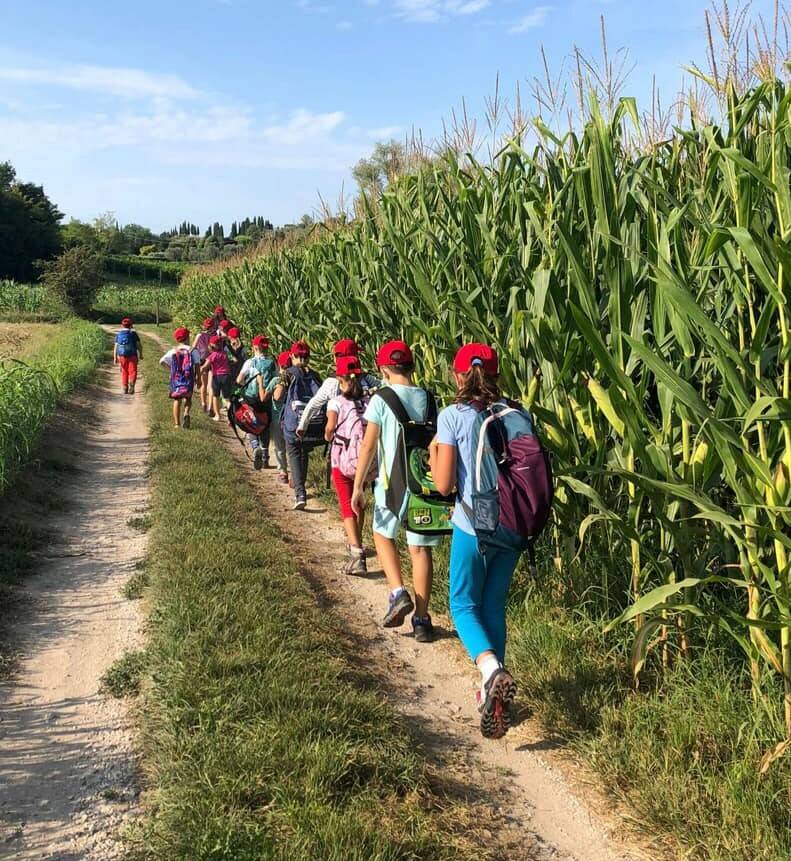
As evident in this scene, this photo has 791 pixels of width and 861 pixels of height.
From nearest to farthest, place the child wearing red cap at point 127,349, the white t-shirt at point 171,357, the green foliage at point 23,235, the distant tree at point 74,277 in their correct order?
the white t-shirt at point 171,357, the child wearing red cap at point 127,349, the distant tree at point 74,277, the green foliage at point 23,235

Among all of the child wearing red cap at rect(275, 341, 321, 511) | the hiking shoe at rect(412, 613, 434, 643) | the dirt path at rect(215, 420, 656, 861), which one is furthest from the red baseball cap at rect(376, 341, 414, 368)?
the child wearing red cap at rect(275, 341, 321, 511)

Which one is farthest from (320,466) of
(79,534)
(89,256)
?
(89,256)

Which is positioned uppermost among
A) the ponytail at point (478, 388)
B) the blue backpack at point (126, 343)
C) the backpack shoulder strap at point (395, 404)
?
the blue backpack at point (126, 343)

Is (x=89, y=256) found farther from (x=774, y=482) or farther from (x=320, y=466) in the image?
(x=774, y=482)

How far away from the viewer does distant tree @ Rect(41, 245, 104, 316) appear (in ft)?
129

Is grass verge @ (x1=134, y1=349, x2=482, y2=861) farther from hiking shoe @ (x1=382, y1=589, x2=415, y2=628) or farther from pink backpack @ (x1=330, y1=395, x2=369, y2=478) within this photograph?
pink backpack @ (x1=330, y1=395, x2=369, y2=478)

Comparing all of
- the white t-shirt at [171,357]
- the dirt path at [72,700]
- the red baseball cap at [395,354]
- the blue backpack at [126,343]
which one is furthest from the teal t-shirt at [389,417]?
the blue backpack at [126,343]

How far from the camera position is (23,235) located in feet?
194

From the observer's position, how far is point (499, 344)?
447 cm

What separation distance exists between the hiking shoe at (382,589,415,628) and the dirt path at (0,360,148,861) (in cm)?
157

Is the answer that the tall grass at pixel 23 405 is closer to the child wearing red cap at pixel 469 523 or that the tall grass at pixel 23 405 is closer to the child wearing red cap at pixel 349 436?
the child wearing red cap at pixel 349 436

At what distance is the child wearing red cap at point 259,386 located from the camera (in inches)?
389

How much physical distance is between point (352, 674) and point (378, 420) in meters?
1.63

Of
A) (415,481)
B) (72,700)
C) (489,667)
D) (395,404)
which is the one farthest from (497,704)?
(72,700)
